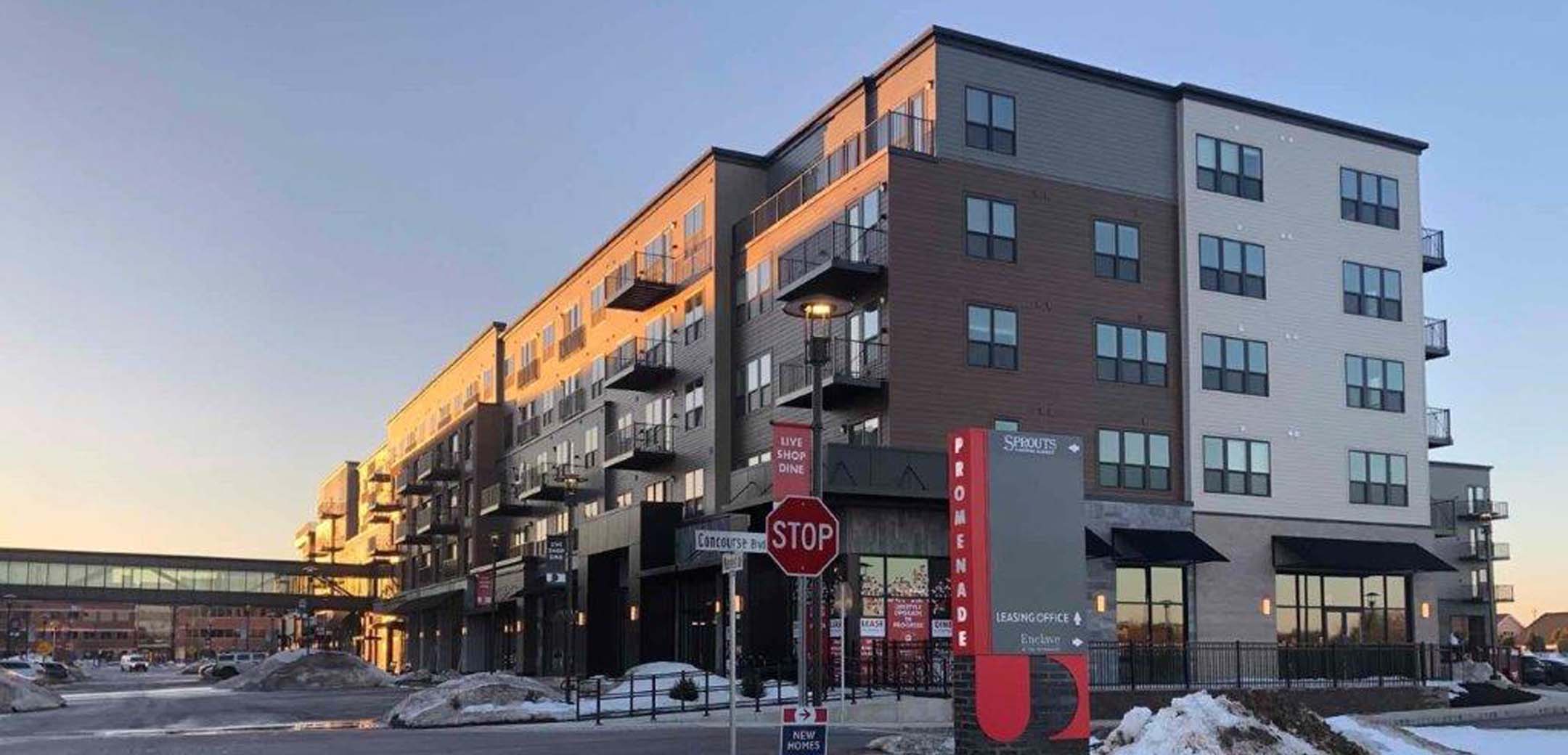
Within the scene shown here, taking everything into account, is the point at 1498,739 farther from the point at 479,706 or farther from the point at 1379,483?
the point at 1379,483

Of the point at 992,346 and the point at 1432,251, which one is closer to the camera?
the point at 992,346

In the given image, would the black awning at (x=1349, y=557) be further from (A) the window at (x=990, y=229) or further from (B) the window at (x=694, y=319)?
(B) the window at (x=694, y=319)

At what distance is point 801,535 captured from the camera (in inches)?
569

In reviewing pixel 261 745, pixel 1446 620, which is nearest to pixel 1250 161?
pixel 261 745

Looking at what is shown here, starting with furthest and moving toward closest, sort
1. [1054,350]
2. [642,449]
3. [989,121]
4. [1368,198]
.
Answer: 1. [642,449]
2. [1368,198]
3. [1054,350]
4. [989,121]

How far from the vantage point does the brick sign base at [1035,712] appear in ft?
52.0

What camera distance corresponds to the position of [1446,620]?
88.8 metres

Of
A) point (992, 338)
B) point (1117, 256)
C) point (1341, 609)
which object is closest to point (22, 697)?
point (992, 338)

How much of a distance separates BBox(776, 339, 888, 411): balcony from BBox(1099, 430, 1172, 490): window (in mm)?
7301

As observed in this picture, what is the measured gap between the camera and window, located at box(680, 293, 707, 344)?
49.7 metres

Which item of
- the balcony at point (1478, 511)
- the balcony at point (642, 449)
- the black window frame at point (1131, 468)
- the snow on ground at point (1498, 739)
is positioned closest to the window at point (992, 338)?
the black window frame at point (1131, 468)

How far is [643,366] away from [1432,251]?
2624 centimetres

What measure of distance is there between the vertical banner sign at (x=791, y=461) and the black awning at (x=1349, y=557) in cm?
2531

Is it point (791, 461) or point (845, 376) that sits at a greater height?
point (845, 376)
